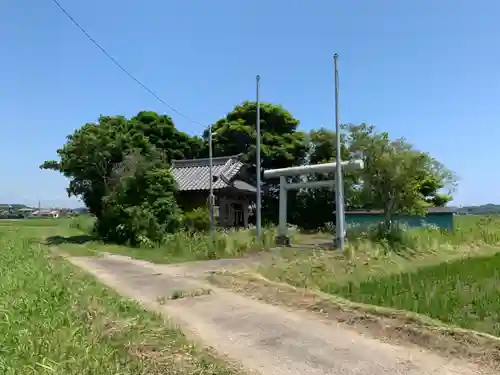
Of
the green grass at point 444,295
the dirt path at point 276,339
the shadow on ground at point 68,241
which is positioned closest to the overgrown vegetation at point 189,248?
the shadow on ground at point 68,241

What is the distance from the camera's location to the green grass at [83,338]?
4.30m

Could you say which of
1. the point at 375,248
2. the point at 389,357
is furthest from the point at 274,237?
Result: the point at 389,357

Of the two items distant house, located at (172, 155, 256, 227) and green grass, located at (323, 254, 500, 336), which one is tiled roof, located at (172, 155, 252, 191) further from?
green grass, located at (323, 254, 500, 336)

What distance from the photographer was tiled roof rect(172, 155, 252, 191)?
28.0m

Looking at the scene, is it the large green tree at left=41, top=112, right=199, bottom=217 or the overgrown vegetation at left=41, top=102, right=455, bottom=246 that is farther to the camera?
the large green tree at left=41, top=112, right=199, bottom=217

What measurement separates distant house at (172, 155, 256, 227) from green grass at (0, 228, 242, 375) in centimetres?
2016

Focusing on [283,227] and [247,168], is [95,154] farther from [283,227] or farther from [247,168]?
[247,168]

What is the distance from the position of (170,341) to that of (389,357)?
8.82ft

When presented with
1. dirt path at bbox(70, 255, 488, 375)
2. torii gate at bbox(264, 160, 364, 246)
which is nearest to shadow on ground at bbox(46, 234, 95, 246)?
torii gate at bbox(264, 160, 364, 246)

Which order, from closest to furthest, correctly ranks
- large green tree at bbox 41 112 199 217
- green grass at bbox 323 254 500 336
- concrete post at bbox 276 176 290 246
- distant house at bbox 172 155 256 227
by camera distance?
green grass at bbox 323 254 500 336 → concrete post at bbox 276 176 290 246 → large green tree at bbox 41 112 199 217 → distant house at bbox 172 155 256 227

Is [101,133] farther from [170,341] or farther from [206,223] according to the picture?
[170,341]

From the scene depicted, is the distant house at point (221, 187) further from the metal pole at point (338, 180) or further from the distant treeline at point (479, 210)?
the distant treeline at point (479, 210)

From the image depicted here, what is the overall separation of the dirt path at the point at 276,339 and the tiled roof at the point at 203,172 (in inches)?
674

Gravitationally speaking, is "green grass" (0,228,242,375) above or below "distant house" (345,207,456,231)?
below
